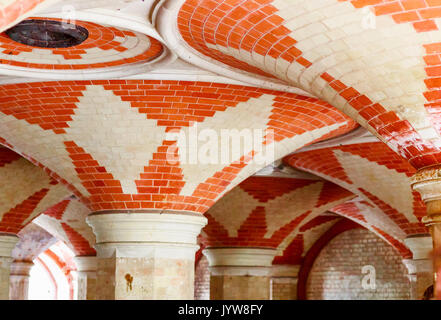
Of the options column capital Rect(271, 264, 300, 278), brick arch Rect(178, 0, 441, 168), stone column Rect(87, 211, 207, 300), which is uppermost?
brick arch Rect(178, 0, 441, 168)

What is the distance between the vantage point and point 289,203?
1485 cm

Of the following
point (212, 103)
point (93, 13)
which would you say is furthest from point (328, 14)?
point (212, 103)

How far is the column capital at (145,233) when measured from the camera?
30.5 ft

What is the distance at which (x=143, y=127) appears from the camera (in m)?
8.73

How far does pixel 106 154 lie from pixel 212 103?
1.56 metres

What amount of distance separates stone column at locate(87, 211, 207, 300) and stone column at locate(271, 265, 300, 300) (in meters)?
11.2

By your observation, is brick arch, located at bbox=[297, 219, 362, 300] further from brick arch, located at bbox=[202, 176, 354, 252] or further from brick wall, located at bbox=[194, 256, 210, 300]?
brick arch, located at bbox=[202, 176, 354, 252]

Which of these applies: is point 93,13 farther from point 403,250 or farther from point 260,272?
point 403,250

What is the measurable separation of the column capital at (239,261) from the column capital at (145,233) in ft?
16.7

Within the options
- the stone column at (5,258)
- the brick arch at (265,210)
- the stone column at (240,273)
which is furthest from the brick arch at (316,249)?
the stone column at (5,258)

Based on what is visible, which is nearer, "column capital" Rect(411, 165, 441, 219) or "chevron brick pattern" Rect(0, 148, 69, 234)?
"column capital" Rect(411, 165, 441, 219)

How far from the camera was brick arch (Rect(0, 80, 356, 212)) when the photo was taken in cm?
827

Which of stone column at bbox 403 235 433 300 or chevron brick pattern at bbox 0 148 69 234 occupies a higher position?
chevron brick pattern at bbox 0 148 69 234

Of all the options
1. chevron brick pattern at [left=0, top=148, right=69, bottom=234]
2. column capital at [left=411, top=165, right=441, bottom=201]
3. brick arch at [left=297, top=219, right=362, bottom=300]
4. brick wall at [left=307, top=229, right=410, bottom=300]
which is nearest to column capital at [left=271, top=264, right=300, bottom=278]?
brick arch at [left=297, top=219, right=362, bottom=300]
